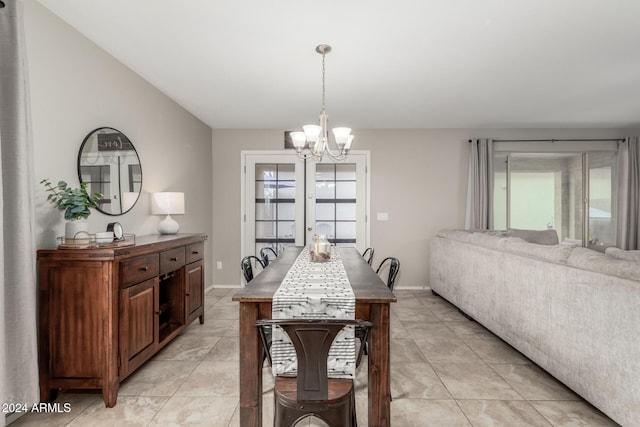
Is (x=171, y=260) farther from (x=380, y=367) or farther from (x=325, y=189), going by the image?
(x=325, y=189)

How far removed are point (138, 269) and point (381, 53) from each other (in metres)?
2.49

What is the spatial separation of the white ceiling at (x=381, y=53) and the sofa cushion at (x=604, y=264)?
1.58 m

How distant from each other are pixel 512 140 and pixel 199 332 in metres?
5.07

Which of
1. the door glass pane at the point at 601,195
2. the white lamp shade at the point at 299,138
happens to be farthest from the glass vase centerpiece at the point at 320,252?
the door glass pane at the point at 601,195

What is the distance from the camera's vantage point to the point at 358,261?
2.52 meters

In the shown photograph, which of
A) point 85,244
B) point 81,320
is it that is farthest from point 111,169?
point 81,320

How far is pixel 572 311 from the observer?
1988mm

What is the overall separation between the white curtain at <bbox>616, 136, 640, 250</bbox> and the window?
0.11 m

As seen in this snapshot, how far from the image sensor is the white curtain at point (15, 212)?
64.7 inches

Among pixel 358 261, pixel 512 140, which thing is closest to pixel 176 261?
pixel 358 261

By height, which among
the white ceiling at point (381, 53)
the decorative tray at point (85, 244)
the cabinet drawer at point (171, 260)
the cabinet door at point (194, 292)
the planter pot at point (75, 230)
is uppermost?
the white ceiling at point (381, 53)

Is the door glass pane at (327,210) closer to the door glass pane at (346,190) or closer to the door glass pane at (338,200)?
Answer: the door glass pane at (338,200)

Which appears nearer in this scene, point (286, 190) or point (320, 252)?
point (320, 252)

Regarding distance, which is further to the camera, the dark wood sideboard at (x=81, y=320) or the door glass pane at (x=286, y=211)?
the door glass pane at (x=286, y=211)
